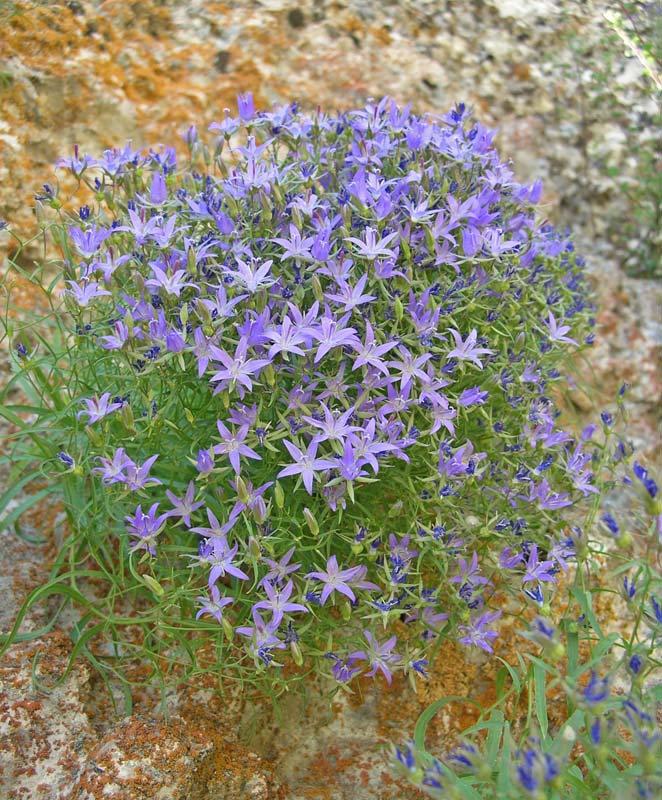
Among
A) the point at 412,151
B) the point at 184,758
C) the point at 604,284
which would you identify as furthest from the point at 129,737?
the point at 604,284

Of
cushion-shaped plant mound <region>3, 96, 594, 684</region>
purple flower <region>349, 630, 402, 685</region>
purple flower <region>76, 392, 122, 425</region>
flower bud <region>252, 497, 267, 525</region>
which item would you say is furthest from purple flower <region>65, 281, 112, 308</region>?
purple flower <region>349, 630, 402, 685</region>

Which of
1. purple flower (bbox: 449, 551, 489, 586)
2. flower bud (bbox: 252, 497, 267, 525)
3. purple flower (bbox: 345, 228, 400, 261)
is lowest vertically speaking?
purple flower (bbox: 449, 551, 489, 586)

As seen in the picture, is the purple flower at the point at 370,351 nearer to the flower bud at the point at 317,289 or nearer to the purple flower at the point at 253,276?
the flower bud at the point at 317,289

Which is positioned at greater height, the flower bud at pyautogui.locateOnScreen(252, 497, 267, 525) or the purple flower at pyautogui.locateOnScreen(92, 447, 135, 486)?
the flower bud at pyautogui.locateOnScreen(252, 497, 267, 525)

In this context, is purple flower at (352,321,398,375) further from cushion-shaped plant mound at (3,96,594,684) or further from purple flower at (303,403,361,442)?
purple flower at (303,403,361,442)

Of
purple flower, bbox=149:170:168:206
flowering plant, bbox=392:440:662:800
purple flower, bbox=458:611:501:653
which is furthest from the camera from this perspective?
purple flower, bbox=149:170:168:206

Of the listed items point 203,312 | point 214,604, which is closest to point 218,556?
point 214,604
